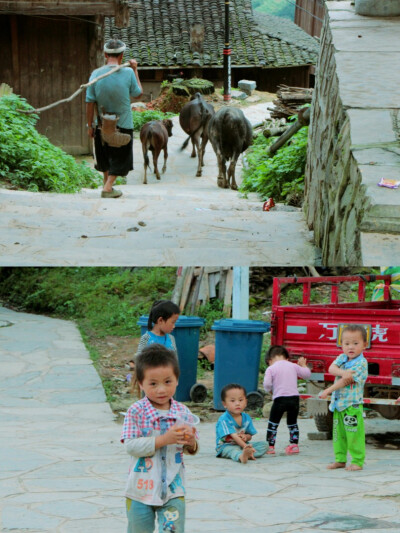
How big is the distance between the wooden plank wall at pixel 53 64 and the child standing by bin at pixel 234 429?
12.5 meters

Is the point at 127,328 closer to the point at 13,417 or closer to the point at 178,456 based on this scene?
the point at 13,417

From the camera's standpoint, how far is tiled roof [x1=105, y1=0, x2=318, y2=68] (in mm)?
34438

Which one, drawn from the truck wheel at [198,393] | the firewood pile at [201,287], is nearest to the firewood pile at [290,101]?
the firewood pile at [201,287]

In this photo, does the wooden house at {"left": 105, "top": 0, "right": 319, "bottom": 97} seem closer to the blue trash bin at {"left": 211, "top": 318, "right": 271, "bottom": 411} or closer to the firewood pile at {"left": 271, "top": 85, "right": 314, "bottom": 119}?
the firewood pile at {"left": 271, "top": 85, "right": 314, "bottom": 119}

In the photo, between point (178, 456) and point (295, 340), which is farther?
point (295, 340)

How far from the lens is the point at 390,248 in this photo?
4.75m

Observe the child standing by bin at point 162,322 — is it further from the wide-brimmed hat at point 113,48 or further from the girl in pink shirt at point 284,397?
the wide-brimmed hat at point 113,48

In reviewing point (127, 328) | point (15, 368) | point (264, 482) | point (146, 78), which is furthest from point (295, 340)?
point (146, 78)

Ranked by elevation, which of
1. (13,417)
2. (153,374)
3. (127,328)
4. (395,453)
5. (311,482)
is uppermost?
(153,374)

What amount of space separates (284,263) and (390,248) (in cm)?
215

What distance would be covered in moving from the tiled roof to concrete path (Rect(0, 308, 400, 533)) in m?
26.5

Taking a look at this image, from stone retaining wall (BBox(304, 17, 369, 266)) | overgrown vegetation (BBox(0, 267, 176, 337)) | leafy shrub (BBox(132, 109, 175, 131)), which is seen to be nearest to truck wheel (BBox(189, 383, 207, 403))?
stone retaining wall (BBox(304, 17, 369, 266))

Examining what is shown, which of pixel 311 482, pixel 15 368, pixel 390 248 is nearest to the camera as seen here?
pixel 390 248

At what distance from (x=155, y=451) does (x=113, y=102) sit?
6.91 metres
